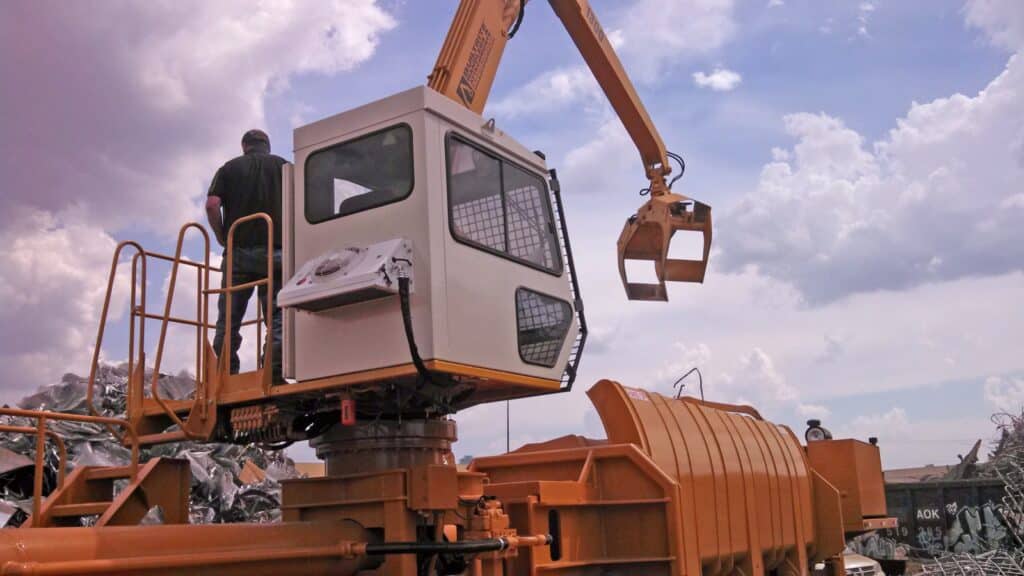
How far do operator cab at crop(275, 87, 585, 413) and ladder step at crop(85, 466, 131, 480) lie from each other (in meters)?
1.76

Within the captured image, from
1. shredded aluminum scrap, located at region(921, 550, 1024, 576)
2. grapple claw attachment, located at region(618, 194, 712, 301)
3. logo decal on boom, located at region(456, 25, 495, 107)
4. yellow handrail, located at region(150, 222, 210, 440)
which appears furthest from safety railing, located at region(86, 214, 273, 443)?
shredded aluminum scrap, located at region(921, 550, 1024, 576)

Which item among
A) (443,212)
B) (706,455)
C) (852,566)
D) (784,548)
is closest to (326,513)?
(443,212)

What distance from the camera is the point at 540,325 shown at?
5.89 meters

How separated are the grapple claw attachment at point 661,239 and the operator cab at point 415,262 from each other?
15.9ft

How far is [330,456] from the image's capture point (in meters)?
5.78

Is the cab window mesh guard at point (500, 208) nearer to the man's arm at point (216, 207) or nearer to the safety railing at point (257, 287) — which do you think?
the safety railing at point (257, 287)

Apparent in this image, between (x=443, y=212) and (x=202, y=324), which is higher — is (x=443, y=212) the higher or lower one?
the higher one

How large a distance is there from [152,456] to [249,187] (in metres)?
8.47

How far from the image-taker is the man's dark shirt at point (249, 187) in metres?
6.28

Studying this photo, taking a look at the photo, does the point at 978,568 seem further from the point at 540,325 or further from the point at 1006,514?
the point at 540,325

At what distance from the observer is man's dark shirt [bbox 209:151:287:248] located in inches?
247

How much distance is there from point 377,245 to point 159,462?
2487 millimetres

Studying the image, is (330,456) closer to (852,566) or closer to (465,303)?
(465,303)

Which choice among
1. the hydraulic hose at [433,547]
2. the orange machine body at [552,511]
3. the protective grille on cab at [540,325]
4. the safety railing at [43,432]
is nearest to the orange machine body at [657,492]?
the orange machine body at [552,511]
